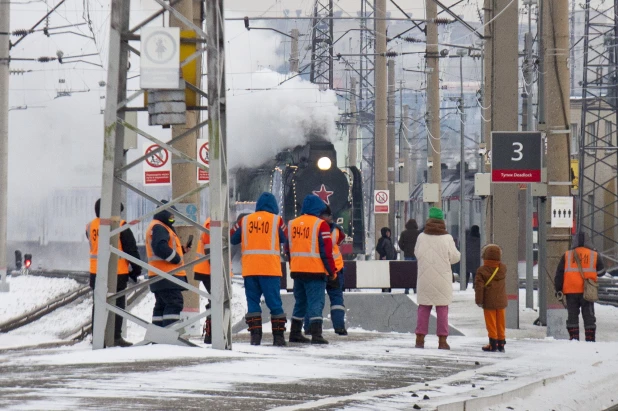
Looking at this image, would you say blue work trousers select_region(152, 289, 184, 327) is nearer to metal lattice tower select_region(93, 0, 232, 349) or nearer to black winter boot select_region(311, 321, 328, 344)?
metal lattice tower select_region(93, 0, 232, 349)

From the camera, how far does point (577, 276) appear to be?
59.9 ft

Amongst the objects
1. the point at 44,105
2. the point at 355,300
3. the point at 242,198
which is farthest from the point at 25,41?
the point at 355,300

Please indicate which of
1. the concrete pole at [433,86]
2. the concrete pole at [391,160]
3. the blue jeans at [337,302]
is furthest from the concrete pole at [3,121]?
the blue jeans at [337,302]

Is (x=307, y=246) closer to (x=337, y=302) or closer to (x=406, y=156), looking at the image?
(x=337, y=302)

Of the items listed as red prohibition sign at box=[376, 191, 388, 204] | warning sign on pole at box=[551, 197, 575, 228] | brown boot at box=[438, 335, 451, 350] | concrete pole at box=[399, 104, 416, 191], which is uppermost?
concrete pole at box=[399, 104, 416, 191]

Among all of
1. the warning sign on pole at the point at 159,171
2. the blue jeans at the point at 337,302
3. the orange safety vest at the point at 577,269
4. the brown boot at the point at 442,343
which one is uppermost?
the warning sign on pole at the point at 159,171

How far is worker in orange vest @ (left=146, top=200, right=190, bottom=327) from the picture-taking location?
46.8 feet

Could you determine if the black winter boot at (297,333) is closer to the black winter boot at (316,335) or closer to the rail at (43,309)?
the black winter boot at (316,335)

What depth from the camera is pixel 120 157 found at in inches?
518

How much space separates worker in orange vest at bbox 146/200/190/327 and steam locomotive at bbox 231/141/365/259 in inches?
676

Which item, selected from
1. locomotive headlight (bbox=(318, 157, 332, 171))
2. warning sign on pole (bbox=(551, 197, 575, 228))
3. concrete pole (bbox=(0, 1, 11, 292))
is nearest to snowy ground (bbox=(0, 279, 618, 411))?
warning sign on pole (bbox=(551, 197, 575, 228))

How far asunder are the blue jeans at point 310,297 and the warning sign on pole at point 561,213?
5.30 metres

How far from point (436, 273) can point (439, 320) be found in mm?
548

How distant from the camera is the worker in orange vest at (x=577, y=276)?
18.2 m
